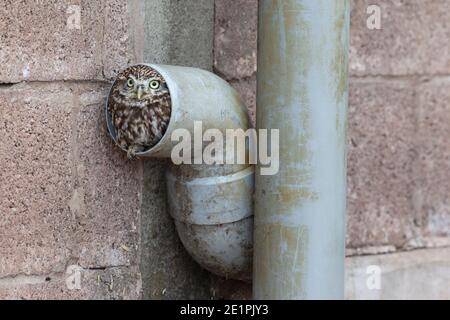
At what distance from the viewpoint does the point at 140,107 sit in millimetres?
1926

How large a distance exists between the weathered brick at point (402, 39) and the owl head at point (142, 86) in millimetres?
686

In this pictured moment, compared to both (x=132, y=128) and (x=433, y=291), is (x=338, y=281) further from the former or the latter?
(x=433, y=291)

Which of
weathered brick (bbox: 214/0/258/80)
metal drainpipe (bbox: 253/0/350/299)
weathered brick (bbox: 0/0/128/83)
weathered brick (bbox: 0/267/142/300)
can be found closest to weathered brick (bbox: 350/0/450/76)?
weathered brick (bbox: 214/0/258/80)

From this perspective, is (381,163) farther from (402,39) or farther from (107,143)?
(107,143)

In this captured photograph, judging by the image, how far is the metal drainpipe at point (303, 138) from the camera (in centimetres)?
191

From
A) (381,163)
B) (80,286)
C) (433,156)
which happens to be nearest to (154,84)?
(80,286)

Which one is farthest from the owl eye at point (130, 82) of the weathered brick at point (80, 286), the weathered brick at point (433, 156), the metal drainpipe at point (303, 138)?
the weathered brick at point (433, 156)

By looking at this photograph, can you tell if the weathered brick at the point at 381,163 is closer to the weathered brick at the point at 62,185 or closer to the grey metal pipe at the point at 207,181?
the grey metal pipe at the point at 207,181

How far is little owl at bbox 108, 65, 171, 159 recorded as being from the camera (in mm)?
1920

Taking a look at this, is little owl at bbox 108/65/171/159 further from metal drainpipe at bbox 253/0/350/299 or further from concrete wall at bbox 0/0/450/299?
metal drainpipe at bbox 253/0/350/299

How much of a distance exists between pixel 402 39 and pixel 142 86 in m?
0.88

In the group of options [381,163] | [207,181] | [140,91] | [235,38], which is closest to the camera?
[140,91]

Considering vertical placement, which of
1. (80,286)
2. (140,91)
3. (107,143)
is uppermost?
(140,91)
